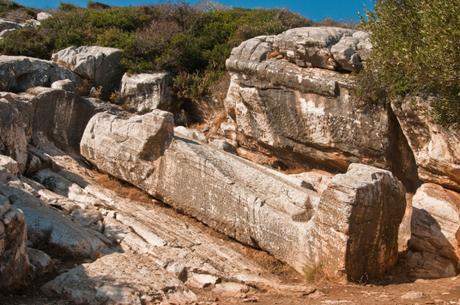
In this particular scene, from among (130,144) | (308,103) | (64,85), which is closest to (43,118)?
(64,85)

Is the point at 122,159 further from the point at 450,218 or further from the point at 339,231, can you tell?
the point at 450,218

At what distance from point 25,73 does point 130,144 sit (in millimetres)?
5948

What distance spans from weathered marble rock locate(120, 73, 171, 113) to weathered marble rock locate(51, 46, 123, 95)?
56cm

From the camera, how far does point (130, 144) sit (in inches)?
482

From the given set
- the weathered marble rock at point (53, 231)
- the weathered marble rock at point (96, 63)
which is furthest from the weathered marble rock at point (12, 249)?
the weathered marble rock at point (96, 63)

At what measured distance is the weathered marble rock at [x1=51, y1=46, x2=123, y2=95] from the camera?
18.2m

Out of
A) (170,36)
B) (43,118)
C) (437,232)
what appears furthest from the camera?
(170,36)

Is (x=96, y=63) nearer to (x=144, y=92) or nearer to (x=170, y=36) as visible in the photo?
(x=144, y=92)

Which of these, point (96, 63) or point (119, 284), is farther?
point (96, 63)

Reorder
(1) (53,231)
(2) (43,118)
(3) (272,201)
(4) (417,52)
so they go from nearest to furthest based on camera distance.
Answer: (1) (53,231)
(4) (417,52)
(3) (272,201)
(2) (43,118)

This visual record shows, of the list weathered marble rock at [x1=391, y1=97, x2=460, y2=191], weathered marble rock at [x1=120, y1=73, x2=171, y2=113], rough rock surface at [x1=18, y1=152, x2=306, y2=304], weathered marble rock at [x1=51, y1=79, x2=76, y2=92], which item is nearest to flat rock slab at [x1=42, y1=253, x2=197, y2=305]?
rough rock surface at [x1=18, y1=152, x2=306, y2=304]

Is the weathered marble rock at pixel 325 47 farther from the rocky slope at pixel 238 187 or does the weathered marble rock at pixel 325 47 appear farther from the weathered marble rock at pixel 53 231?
the weathered marble rock at pixel 53 231

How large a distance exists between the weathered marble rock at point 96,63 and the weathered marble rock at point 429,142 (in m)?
10.3

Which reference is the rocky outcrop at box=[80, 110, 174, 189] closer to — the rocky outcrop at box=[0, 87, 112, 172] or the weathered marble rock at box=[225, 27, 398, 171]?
the rocky outcrop at box=[0, 87, 112, 172]
